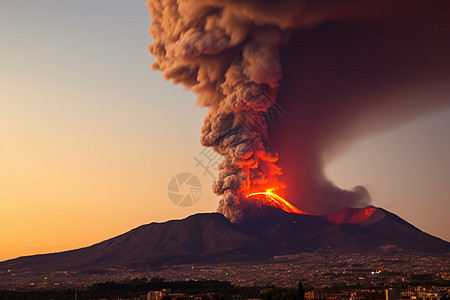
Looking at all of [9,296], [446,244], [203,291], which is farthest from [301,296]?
[446,244]

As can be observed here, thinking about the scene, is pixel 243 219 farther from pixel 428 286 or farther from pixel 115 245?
pixel 428 286

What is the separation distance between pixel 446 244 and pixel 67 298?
439 ft

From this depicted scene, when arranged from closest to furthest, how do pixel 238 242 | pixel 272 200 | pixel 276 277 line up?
pixel 276 277 < pixel 238 242 < pixel 272 200

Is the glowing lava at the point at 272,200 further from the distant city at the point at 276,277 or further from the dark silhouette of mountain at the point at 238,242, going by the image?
the distant city at the point at 276,277

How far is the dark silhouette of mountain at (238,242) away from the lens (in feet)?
573

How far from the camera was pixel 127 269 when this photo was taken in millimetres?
162375

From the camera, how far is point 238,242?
17750 centimetres

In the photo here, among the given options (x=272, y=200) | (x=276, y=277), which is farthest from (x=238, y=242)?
(x=276, y=277)

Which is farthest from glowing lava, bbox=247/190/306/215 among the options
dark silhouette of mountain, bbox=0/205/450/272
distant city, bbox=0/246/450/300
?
distant city, bbox=0/246/450/300

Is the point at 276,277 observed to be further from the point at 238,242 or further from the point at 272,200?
the point at 272,200

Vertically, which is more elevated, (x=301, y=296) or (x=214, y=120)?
(x=214, y=120)

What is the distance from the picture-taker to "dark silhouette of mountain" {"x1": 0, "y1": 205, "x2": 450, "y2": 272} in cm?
17475

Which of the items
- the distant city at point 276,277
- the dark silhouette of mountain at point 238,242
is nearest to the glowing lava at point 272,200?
the dark silhouette of mountain at point 238,242

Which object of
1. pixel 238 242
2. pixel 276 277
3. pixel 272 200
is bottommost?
pixel 276 277
